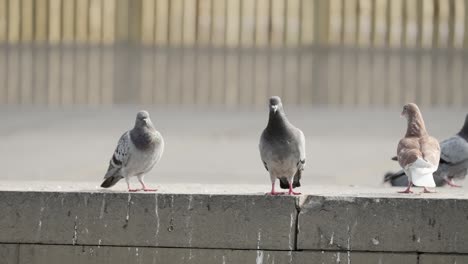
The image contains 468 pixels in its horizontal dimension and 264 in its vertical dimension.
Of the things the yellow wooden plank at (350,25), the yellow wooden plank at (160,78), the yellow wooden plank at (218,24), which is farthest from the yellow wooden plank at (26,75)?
the yellow wooden plank at (350,25)

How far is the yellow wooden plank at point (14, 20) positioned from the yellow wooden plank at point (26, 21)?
48 millimetres

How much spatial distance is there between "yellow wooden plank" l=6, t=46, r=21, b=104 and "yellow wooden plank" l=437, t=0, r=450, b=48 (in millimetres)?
5051

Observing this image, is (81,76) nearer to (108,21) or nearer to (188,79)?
(108,21)

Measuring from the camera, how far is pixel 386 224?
7.66 m

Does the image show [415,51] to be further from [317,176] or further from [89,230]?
[89,230]

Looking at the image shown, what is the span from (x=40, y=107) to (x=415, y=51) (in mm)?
4549

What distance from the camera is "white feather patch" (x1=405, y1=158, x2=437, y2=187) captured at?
7.93 metres

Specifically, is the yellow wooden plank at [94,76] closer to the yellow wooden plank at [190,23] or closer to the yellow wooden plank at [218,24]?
the yellow wooden plank at [190,23]

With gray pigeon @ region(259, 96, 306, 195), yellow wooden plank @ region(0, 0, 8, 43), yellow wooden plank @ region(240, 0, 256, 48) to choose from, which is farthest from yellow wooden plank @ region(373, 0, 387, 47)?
gray pigeon @ region(259, 96, 306, 195)

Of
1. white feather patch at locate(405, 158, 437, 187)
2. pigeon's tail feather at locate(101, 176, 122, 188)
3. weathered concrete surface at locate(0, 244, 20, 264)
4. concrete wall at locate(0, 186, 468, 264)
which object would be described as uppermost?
white feather patch at locate(405, 158, 437, 187)

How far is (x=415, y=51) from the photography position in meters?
16.5

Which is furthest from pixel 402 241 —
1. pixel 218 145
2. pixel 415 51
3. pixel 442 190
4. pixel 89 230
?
pixel 415 51

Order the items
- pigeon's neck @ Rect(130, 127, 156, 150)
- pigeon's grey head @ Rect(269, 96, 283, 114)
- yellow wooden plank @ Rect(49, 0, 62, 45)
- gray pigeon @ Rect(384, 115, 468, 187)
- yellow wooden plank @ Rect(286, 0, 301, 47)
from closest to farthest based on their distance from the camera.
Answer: pigeon's grey head @ Rect(269, 96, 283, 114), pigeon's neck @ Rect(130, 127, 156, 150), gray pigeon @ Rect(384, 115, 468, 187), yellow wooden plank @ Rect(286, 0, 301, 47), yellow wooden plank @ Rect(49, 0, 62, 45)

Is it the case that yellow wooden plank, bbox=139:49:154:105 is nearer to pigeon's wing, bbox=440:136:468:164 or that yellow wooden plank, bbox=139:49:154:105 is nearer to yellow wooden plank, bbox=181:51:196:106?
yellow wooden plank, bbox=181:51:196:106
